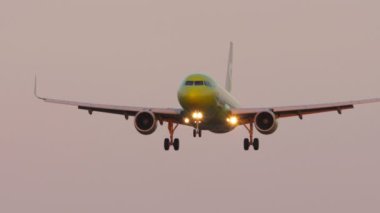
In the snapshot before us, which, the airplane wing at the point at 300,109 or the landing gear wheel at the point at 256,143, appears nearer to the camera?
the airplane wing at the point at 300,109

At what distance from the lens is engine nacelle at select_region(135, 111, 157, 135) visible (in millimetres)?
65688

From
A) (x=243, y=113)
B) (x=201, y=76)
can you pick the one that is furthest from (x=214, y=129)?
(x=201, y=76)

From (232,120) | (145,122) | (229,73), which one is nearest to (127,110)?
(145,122)

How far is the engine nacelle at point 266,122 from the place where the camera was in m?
66.1

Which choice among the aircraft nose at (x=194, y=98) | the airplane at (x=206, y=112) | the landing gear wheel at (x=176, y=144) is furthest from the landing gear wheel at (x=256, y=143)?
the aircraft nose at (x=194, y=98)

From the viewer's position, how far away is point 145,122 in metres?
65.9

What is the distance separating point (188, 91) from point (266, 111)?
7394 mm

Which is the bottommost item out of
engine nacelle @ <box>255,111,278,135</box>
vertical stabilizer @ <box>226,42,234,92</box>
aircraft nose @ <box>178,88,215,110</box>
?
engine nacelle @ <box>255,111,278,135</box>

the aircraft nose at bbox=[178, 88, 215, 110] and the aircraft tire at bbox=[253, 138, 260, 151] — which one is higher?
the aircraft nose at bbox=[178, 88, 215, 110]

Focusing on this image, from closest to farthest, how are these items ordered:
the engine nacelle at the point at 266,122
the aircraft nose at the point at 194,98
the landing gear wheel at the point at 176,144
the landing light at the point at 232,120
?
the aircraft nose at the point at 194,98, the engine nacelle at the point at 266,122, the landing light at the point at 232,120, the landing gear wheel at the point at 176,144

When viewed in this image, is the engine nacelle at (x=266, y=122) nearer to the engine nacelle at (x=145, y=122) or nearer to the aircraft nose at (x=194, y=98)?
the aircraft nose at (x=194, y=98)

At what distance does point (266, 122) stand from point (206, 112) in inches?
216

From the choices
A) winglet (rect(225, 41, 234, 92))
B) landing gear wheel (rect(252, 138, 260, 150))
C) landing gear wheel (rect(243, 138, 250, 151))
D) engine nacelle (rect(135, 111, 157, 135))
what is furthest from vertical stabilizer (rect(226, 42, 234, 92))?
engine nacelle (rect(135, 111, 157, 135))

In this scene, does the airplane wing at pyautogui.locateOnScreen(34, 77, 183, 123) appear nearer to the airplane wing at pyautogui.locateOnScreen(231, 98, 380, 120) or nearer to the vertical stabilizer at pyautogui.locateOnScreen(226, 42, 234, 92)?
the airplane wing at pyautogui.locateOnScreen(231, 98, 380, 120)
